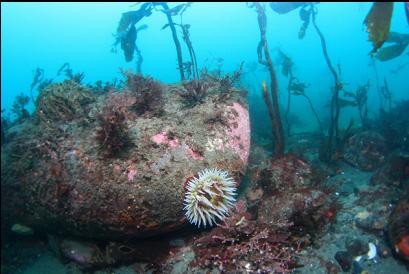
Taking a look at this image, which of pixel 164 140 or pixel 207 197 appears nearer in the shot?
pixel 207 197

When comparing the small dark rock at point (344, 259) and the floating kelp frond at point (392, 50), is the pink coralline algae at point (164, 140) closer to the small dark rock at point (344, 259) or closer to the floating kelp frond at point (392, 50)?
the small dark rock at point (344, 259)

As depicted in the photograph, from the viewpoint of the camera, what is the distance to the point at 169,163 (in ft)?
16.5

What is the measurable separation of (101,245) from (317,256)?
3679 mm

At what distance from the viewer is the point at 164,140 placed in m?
5.28

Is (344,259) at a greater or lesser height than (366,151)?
lesser

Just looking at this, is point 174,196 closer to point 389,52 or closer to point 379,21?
point 379,21

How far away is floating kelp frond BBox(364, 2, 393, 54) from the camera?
5000 millimetres

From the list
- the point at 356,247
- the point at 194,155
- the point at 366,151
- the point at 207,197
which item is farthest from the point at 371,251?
the point at 366,151

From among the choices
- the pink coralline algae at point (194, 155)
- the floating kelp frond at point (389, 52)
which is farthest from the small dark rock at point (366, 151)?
the pink coralline algae at point (194, 155)

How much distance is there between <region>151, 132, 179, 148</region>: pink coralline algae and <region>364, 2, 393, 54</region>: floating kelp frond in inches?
150

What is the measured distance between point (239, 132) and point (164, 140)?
1.73m

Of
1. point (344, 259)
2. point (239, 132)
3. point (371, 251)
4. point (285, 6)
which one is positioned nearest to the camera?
point (344, 259)

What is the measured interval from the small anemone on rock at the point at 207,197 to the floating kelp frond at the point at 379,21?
138 inches

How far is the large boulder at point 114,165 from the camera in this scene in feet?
15.6
